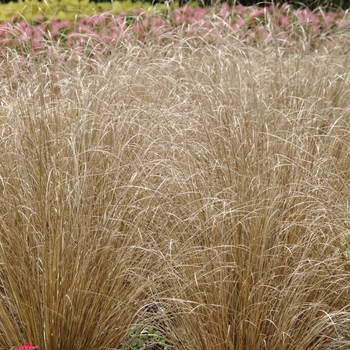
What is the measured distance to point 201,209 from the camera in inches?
128

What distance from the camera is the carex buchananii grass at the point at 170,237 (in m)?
3.13

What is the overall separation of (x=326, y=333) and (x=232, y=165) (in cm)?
93

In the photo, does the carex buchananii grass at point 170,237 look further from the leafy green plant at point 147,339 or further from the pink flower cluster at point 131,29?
the pink flower cluster at point 131,29

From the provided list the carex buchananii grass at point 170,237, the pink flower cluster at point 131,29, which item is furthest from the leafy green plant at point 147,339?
the pink flower cluster at point 131,29

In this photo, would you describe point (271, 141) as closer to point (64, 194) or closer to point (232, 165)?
point (232, 165)

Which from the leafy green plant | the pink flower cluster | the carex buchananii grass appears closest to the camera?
the carex buchananii grass

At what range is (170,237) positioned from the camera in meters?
3.39

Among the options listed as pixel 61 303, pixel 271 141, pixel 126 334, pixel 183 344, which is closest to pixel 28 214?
pixel 61 303

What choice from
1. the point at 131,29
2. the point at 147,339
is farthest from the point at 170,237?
the point at 131,29

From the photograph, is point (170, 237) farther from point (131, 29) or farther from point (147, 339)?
point (131, 29)

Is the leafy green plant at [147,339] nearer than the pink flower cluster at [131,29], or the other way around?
the leafy green plant at [147,339]

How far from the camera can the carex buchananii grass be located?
3133 mm

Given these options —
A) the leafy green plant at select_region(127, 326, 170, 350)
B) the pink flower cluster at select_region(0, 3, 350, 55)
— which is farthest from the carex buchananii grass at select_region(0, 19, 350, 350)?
the pink flower cluster at select_region(0, 3, 350, 55)

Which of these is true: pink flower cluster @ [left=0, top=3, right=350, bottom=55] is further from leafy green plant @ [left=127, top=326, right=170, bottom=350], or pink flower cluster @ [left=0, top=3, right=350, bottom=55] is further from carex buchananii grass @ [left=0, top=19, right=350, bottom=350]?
leafy green plant @ [left=127, top=326, right=170, bottom=350]
